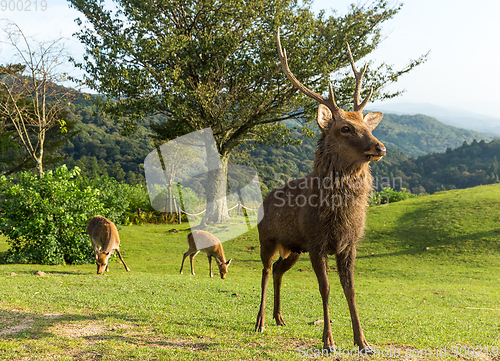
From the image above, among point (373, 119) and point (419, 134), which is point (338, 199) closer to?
point (373, 119)

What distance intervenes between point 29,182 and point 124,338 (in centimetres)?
946

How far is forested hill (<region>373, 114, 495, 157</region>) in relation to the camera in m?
138

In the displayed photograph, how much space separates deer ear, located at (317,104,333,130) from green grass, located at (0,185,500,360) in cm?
260

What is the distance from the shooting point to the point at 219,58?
1734 cm

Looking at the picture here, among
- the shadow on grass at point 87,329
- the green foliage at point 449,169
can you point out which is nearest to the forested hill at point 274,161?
the green foliage at point 449,169

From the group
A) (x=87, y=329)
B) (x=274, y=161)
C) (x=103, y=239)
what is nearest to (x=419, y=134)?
(x=274, y=161)

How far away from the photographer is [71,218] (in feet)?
38.0

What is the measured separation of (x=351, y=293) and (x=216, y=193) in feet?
52.5

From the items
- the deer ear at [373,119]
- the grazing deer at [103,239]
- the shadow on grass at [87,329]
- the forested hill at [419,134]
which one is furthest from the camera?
the forested hill at [419,134]

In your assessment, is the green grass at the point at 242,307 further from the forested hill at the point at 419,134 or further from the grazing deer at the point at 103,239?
the forested hill at the point at 419,134

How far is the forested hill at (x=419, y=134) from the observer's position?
13750 centimetres

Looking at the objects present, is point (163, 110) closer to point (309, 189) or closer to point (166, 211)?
point (166, 211)

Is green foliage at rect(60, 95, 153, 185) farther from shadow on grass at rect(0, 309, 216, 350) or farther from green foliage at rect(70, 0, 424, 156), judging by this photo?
shadow on grass at rect(0, 309, 216, 350)

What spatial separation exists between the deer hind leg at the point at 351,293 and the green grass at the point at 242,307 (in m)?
0.21
